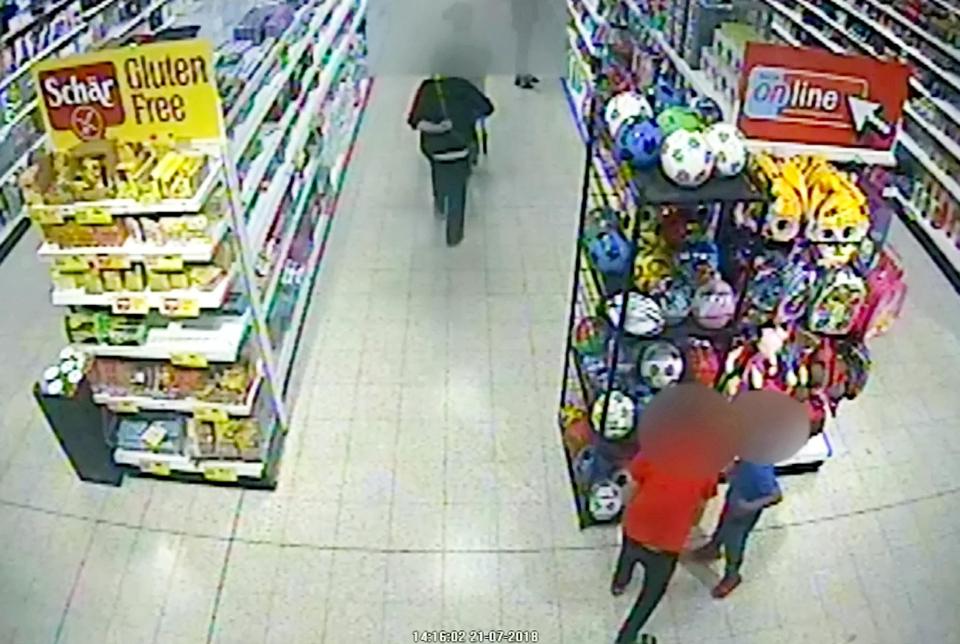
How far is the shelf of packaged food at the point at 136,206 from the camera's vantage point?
3.20 meters

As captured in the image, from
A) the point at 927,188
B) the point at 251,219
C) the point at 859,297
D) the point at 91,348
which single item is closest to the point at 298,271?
the point at 251,219

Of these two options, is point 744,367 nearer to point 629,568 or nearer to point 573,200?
point 629,568

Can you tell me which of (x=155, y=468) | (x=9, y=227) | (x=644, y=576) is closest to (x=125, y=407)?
(x=155, y=468)

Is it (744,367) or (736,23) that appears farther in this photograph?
(736,23)

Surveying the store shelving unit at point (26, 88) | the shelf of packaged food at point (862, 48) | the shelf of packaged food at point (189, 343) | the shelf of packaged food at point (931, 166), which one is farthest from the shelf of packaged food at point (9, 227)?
the shelf of packaged food at point (931, 166)

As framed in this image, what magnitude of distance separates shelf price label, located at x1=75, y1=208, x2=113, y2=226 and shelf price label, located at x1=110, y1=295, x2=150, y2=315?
335mm

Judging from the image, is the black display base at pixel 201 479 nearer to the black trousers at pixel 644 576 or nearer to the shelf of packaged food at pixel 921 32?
the black trousers at pixel 644 576

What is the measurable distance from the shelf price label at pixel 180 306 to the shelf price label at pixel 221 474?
0.89 metres

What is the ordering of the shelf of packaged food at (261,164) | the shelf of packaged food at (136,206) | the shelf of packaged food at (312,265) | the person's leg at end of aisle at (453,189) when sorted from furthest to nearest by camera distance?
1. the person's leg at end of aisle at (453,189)
2. the shelf of packaged food at (312,265)
3. the shelf of packaged food at (261,164)
4. the shelf of packaged food at (136,206)

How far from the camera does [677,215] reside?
309 centimetres

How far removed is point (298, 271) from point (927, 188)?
180 inches

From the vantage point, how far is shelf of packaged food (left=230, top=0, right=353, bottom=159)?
379 cm

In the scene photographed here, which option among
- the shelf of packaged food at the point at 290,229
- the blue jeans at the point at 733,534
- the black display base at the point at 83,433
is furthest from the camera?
the shelf of packaged food at the point at 290,229

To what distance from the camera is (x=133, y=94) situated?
3.14 m
